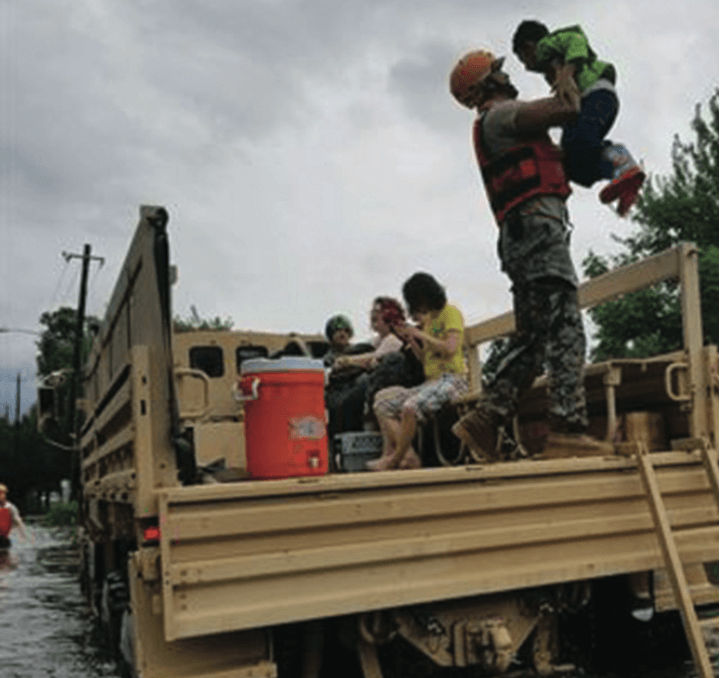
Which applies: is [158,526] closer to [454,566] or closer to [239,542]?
[239,542]

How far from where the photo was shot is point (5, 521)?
1638cm

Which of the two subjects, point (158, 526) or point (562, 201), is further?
point (562, 201)

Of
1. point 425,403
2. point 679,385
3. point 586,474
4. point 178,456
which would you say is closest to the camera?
point 178,456

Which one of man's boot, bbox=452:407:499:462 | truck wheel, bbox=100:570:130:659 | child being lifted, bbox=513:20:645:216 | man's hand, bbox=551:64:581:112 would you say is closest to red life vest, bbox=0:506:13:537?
truck wheel, bbox=100:570:130:659

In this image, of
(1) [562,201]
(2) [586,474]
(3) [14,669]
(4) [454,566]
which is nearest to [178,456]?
(4) [454,566]

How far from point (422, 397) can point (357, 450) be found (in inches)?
25.1

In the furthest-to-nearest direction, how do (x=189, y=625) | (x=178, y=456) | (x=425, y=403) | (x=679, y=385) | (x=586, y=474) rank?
(x=425, y=403) → (x=679, y=385) → (x=586, y=474) → (x=178, y=456) → (x=189, y=625)

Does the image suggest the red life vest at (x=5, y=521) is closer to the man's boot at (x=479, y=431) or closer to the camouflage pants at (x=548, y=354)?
the man's boot at (x=479, y=431)

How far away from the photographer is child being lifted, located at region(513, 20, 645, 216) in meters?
4.13

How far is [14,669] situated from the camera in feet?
20.4

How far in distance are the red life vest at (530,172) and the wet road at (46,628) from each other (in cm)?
368

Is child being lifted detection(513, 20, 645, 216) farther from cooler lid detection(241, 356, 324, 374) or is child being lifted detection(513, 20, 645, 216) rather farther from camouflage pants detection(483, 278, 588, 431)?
cooler lid detection(241, 356, 324, 374)

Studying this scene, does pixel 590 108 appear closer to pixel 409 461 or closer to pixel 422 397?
pixel 422 397

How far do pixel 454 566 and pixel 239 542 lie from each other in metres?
0.79
